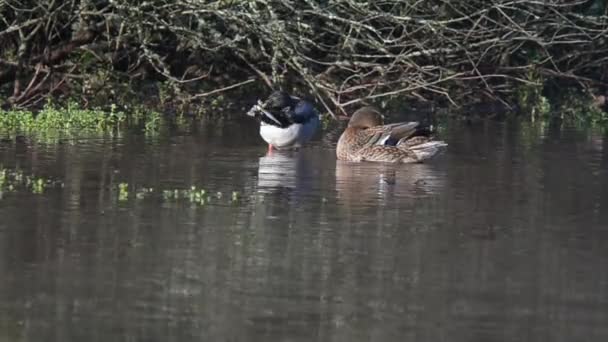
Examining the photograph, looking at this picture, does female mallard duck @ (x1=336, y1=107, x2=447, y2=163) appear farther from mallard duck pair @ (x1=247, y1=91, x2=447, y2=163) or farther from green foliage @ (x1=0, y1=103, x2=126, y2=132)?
green foliage @ (x1=0, y1=103, x2=126, y2=132)

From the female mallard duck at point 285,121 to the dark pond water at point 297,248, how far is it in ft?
1.53

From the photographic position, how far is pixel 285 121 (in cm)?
1506

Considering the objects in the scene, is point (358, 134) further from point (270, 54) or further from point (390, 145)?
point (270, 54)

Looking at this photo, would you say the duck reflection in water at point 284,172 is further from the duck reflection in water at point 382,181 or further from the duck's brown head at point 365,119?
the duck's brown head at point 365,119

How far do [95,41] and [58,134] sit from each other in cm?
338

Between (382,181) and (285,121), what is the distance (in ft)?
7.90

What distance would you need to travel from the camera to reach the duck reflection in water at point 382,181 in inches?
466

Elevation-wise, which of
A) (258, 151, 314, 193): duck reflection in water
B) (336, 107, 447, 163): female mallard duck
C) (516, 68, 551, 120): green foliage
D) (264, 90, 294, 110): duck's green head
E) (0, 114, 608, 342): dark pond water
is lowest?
(0, 114, 608, 342): dark pond water

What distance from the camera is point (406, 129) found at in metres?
14.3

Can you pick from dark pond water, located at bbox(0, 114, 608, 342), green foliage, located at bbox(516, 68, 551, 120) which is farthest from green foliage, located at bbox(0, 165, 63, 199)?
green foliage, located at bbox(516, 68, 551, 120)

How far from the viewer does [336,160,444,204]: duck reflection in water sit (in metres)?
11.8

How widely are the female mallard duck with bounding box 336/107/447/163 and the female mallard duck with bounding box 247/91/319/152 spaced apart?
0.71 metres

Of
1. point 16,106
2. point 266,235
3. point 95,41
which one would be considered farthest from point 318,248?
point 95,41

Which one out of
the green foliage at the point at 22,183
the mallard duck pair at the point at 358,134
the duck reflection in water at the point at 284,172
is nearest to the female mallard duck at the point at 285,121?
the mallard duck pair at the point at 358,134
